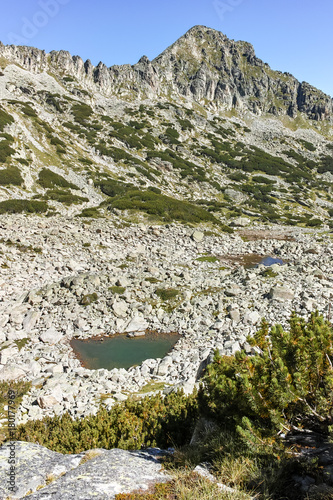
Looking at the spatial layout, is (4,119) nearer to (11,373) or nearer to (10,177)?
(10,177)

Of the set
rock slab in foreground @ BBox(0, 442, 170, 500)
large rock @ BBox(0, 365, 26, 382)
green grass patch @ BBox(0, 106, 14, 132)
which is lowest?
large rock @ BBox(0, 365, 26, 382)

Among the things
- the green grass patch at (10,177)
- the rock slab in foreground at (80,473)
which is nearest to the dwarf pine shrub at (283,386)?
the rock slab in foreground at (80,473)

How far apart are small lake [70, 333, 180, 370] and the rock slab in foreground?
8.80 m

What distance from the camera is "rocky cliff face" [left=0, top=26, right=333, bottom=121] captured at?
9821cm

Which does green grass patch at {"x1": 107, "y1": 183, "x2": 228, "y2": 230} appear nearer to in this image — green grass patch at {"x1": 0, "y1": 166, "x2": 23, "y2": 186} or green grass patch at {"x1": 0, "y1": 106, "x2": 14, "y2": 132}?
green grass patch at {"x1": 0, "y1": 166, "x2": 23, "y2": 186}

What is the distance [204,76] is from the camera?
12106cm

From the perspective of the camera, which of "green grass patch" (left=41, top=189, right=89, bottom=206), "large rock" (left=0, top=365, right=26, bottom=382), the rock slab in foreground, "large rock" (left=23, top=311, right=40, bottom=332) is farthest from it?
"green grass patch" (left=41, top=189, right=89, bottom=206)

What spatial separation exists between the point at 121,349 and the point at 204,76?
131657 millimetres

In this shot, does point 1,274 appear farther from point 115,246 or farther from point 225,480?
point 225,480

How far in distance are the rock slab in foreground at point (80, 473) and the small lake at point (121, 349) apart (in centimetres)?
880

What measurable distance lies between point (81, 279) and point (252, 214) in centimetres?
4404

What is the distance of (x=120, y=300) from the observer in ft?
65.9

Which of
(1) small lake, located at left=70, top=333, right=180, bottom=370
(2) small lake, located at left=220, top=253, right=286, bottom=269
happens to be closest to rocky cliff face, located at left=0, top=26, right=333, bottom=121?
(2) small lake, located at left=220, top=253, right=286, bottom=269

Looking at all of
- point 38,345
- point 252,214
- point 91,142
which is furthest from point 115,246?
point 91,142
